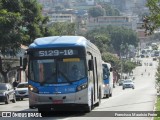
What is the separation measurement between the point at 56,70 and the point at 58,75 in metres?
0.22

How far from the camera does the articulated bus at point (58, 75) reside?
24.7m

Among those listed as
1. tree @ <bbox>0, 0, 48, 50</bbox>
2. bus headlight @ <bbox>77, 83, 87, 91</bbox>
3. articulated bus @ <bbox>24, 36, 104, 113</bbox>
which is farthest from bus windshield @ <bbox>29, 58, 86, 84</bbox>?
tree @ <bbox>0, 0, 48, 50</bbox>

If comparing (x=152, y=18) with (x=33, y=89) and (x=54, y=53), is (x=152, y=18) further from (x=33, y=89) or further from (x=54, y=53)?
(x=33, y=89)

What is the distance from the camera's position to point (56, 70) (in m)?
24.8

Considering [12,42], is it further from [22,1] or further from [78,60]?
[78,60]

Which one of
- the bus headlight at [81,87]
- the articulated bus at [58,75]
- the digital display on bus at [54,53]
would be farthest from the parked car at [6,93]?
the bus headlight at [81,87]

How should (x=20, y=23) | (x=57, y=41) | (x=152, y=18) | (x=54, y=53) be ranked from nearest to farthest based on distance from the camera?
1. (x=152, y=18)
2. (x=54, y=53)
3. (x=57, y=41)
4. (x=20, y=23)

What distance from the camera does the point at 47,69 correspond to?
2484cm

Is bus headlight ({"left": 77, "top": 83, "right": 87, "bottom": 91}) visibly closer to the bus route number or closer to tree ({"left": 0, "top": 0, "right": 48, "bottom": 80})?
the bus route number

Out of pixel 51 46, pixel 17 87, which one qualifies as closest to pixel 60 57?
pixel 51 46

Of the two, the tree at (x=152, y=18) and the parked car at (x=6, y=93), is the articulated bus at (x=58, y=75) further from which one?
the parked car at (x=6, y=93)

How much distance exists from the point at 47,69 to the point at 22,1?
3383cm

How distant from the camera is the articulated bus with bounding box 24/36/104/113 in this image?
24.7 meters

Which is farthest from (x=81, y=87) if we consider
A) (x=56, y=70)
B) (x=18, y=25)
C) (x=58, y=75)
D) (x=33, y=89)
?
(x=18, y=25)
